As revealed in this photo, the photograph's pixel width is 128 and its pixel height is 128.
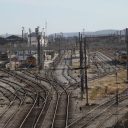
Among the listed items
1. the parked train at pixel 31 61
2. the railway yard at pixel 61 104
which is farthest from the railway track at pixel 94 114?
the parked train at pixel 31 61

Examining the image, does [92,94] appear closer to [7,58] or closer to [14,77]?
[14,77]

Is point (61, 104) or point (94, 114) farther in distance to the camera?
point (61, 104)

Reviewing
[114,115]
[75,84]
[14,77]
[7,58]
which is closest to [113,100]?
[114,115]

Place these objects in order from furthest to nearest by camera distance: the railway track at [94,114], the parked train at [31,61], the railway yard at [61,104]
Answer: the parked train at [31,61] → the railway yard at [61,104] → the railway track at [94,114]

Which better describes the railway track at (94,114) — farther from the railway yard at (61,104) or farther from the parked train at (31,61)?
the parked train at (31,61)

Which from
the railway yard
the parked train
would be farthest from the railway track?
the parked train

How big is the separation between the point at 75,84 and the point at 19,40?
76608 mm

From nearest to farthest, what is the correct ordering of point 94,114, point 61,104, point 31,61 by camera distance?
point 94,114
point 61,104
point 31,61

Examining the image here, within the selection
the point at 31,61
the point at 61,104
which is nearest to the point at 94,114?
the point at 61,104

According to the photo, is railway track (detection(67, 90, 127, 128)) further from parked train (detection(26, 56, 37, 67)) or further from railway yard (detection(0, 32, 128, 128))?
parked train (detection(26, 56, 37, 67))

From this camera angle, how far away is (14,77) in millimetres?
53906

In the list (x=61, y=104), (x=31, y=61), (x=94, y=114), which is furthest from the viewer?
(x=31, y=61)

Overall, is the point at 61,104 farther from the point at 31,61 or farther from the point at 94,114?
the point at 31,61

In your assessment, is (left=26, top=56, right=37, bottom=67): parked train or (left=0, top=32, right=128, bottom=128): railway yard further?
(left=26, top=56, right=37, bottom=67): parked train
